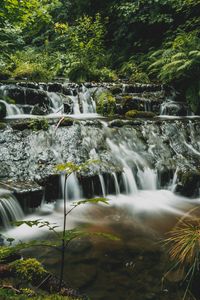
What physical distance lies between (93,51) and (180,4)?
4395 mm

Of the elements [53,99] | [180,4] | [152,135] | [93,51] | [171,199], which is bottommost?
[171,199]

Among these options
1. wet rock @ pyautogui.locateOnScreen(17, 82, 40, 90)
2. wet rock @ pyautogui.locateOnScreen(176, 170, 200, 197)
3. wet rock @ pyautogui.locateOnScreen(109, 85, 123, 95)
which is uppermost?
wet rock @ pyautogui.locateOnScreen(17, 82, 40, 90)

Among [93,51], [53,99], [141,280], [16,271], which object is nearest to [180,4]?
[93,51]

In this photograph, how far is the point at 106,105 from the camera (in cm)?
940

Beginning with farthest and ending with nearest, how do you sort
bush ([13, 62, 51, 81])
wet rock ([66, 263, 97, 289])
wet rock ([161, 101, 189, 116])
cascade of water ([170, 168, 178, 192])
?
bush ([13, 62, 51, 81]), wet rock ([161, 101, 189, 116]), cascade of water ([170, 168, 178, 192]), wet rock ([66, 263, 97, 289])

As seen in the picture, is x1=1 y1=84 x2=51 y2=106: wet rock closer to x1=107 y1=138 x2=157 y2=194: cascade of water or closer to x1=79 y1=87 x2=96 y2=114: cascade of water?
x1=79 y1=87 x2=96 y2=114: cascade of water

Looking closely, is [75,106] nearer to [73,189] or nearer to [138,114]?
[138,114]

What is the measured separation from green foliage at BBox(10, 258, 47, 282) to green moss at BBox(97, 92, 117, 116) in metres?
7.46

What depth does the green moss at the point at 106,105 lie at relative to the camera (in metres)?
9.37

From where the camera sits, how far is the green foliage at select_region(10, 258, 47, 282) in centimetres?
216

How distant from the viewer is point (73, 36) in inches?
573

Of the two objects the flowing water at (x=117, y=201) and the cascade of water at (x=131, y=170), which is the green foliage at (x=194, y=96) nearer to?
the flowing water at (x=117, y=201)

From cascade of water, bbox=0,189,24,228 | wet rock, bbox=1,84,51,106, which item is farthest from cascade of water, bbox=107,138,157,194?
wet rock, bbox=1,84,51,106

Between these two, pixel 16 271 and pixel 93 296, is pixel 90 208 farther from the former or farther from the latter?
pixel 16 271
